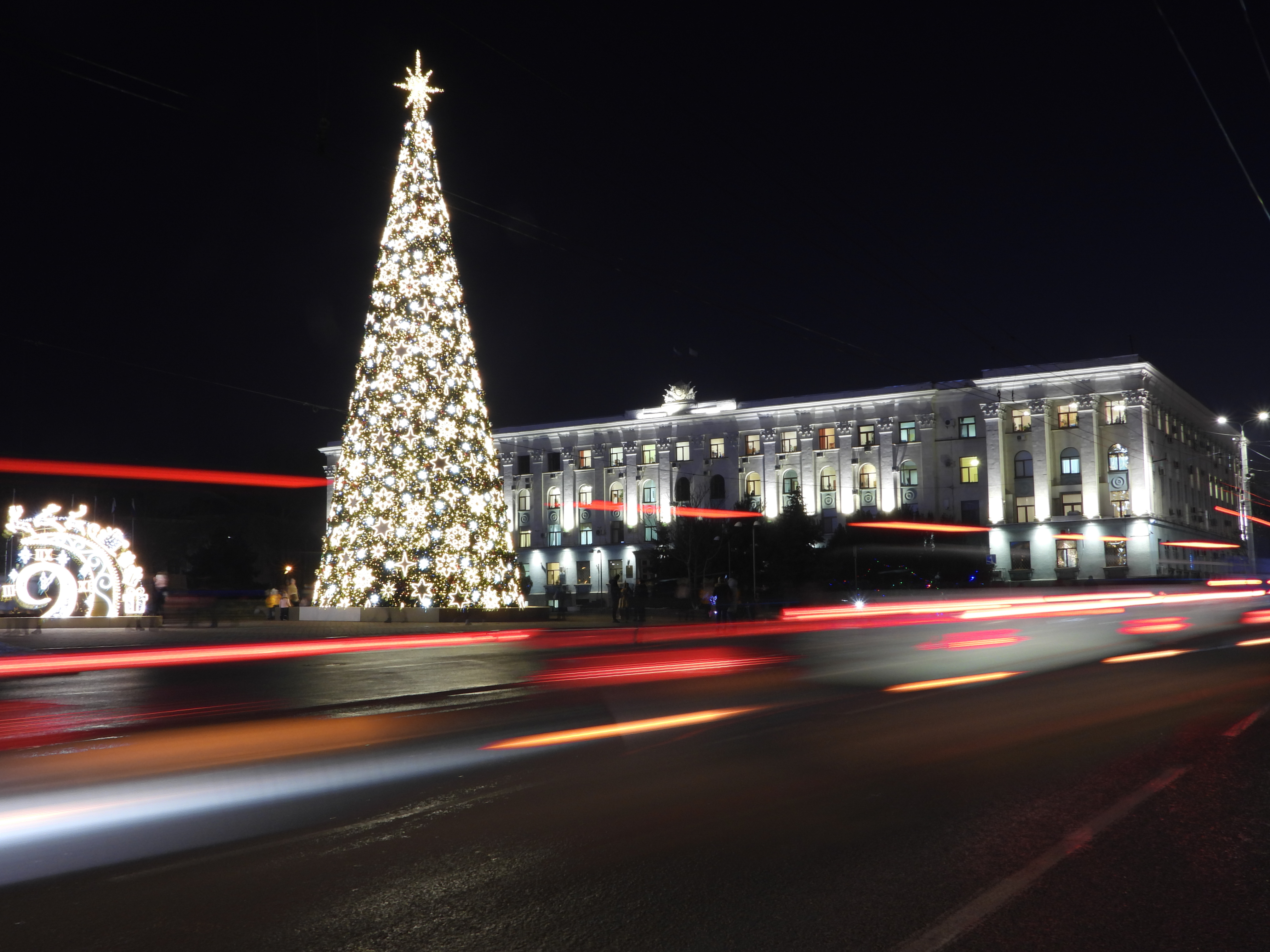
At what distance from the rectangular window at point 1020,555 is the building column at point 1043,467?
6.16ft

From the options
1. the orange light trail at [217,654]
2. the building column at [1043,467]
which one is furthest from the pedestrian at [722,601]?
the building column at [1043,467]

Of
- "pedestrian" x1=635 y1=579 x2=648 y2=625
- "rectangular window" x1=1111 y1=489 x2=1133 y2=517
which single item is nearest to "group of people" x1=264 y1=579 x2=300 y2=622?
"pedestrian" x1=635 y1=579 x2=648 y2=625

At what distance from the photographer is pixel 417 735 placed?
9906mm

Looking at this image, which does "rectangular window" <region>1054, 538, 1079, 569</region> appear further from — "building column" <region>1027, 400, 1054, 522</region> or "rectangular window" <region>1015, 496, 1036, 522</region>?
"rectangular window" <region>1015, 496, 1036, 522</region>

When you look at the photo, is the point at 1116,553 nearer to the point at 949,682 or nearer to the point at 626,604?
the point at 626,604

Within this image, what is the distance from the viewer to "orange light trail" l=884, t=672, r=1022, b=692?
13.8m

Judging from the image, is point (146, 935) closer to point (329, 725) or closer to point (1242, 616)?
point (329, 725)

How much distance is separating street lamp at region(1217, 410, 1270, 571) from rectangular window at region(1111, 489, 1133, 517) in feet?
20.9

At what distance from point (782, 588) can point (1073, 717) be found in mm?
50351

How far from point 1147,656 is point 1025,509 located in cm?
5958

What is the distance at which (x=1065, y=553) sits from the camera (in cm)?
7169

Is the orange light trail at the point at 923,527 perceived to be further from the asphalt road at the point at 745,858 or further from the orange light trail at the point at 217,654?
the asphalt road at the point at 745,858

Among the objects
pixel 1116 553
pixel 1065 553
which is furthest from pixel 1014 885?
pixel 1065 553

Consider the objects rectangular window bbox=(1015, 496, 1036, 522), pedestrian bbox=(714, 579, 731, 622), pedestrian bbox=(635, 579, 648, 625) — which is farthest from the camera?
rectangular window bbox=(1015, 496, 1036, 522)
